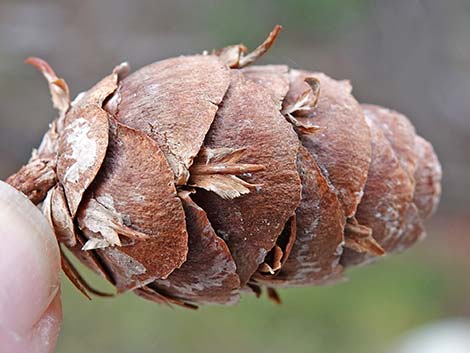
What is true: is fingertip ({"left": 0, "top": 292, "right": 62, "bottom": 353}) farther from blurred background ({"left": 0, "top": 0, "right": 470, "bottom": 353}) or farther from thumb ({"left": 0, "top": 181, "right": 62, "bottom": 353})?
blurred background ({"left": 0, "top": 0, "right": 470, "bottom": 353})

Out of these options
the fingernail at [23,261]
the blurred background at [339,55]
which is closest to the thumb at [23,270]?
the fingernail at [23,261]

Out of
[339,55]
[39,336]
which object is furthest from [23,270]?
[339,55]

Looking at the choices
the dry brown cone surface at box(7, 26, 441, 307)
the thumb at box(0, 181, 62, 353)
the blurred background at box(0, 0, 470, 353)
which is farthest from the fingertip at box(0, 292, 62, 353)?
the blurred background at box(0, 0, 470, 353)

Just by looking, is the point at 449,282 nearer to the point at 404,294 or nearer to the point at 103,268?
the point at 404,294

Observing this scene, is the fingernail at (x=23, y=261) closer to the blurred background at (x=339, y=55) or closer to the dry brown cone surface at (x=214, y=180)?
the dry brown cone surface at (x=214, y=180)

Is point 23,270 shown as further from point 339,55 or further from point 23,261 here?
point 339,55
